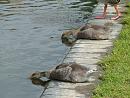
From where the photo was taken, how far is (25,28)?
12.5m

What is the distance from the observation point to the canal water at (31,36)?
8.64m

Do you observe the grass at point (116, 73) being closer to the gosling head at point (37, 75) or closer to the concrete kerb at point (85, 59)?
the concrete kerb at point (85, 59)

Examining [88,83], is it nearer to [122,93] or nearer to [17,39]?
[122,93]

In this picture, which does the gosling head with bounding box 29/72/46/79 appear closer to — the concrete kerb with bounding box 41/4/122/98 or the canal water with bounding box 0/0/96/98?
the canal water with bounding box 0/0/96/98

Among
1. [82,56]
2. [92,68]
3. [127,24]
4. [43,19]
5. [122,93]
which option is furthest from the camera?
[43,19]

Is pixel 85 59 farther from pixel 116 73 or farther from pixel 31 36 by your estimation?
pixel 31 36

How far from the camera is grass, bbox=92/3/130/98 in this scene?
7257 mm

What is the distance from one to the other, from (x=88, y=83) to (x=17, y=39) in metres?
4.03

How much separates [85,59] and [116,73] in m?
1.20

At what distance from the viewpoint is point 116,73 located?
26.7ft

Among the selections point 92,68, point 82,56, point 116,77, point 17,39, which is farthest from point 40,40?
point 116,77

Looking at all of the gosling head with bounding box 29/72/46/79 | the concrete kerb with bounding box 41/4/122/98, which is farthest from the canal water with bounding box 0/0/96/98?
the concrete kerb with bounding box 41/4/122/98

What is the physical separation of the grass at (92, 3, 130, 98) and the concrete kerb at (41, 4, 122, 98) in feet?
0.53

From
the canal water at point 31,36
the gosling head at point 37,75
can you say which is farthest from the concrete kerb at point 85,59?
the gosling head at point 37,75
